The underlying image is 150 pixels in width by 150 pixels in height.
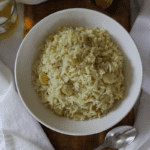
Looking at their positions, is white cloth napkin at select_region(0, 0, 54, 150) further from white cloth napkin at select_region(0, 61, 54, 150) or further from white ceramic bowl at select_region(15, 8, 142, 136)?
white ceramic bowl at select_region(15, 8, 142, 136)

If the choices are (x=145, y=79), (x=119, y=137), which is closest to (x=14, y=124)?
(x=119, y=137)

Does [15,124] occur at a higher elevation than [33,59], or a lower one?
lower

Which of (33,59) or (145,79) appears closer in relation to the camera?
(33,59)

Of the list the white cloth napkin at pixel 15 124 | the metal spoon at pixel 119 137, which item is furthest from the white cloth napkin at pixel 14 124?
the metal spoon at pixel 119 137

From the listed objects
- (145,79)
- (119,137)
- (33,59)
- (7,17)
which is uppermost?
(7,17)

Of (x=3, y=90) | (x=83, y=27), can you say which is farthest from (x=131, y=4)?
(x=3, y=90)

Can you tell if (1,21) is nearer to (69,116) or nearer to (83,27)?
(83,27)

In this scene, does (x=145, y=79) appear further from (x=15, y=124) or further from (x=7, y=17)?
(x=7, y=17)
